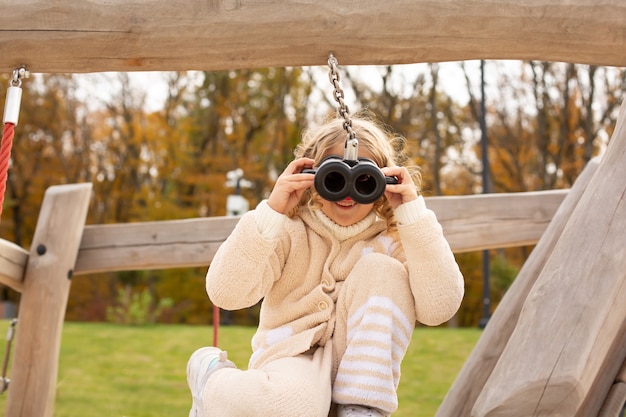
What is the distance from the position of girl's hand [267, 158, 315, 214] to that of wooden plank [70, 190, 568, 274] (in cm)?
138

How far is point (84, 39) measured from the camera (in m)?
1.94

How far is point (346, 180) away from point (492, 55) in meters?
0.58

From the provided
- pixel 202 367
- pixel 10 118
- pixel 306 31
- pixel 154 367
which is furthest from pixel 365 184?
pixel 154 367

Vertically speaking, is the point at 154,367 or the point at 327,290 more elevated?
the point at 154,367

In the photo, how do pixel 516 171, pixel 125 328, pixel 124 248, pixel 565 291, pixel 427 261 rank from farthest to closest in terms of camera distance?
pixel 516 171
pixel 125 328
pixel 124 248
pixel 427 261
pixel 565 291

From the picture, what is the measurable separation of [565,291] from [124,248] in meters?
2.38

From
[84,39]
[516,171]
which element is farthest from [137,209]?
[84,39]

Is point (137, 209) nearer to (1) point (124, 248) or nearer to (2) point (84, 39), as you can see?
(1) point (124, 248)

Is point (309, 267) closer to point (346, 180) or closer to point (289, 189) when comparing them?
point (289, 189)

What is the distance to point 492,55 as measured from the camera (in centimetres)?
196

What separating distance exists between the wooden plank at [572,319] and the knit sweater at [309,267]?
0.33m

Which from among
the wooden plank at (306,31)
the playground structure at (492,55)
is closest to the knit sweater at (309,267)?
the playground structure at (492,55)

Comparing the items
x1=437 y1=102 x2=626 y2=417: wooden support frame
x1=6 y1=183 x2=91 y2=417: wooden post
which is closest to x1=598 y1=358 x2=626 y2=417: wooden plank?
x1=437 y1=102 x2=626 y2=417: wooden support frame

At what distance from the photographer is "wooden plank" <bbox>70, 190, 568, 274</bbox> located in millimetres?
3348
